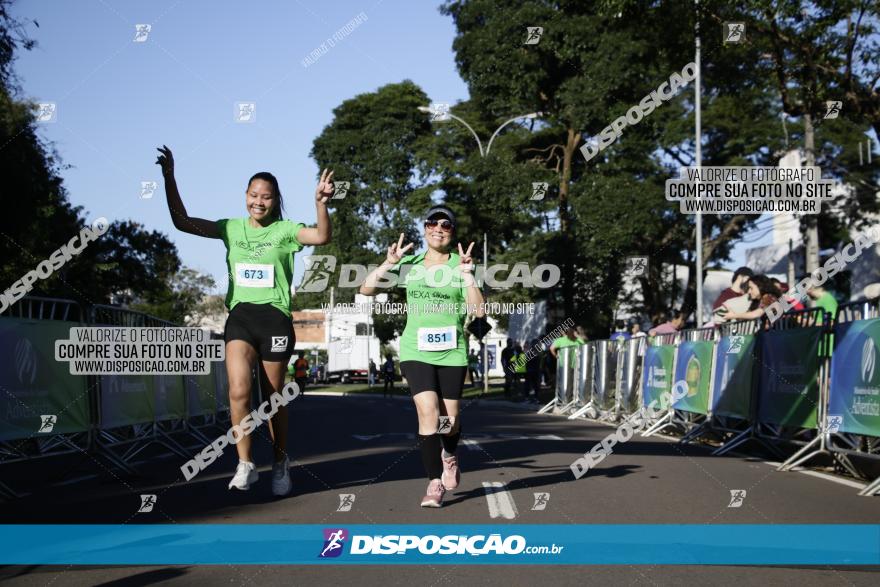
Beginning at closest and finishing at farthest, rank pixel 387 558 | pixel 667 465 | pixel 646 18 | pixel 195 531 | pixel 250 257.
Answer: pixel 387 558 → pixel 195 531 → pixel 250 257 → pixel 667 465 → pixel 646 18

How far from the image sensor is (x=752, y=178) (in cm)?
3159

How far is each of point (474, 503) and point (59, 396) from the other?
158 inches

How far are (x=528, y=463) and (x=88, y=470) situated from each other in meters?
4.39

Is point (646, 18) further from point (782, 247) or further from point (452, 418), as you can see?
point (782, 247)

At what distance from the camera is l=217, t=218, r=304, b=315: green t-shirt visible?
7.07m

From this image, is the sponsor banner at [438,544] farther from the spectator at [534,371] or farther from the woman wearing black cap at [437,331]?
the spectator at [534,371]

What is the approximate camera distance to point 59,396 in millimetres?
8969

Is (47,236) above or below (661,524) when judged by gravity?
above

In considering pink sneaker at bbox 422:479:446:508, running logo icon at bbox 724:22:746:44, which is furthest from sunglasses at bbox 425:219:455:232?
running logo icon at bbox 724:22:746:44

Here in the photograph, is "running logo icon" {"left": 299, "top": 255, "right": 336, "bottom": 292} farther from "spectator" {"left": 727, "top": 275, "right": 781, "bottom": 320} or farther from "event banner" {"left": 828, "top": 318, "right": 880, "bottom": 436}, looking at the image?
"event banner" {"left": 828, "top": 318, "right": 880, "bottom": 436}

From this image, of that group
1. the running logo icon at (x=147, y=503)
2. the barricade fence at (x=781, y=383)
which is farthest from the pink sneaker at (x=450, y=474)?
the barricade fence at (x=781, y=383)

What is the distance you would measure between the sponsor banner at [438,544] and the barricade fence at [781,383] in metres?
2.76

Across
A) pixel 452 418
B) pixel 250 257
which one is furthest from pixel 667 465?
pixel 250 257

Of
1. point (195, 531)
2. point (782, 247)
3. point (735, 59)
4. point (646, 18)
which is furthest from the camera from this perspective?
point (782, 247)
